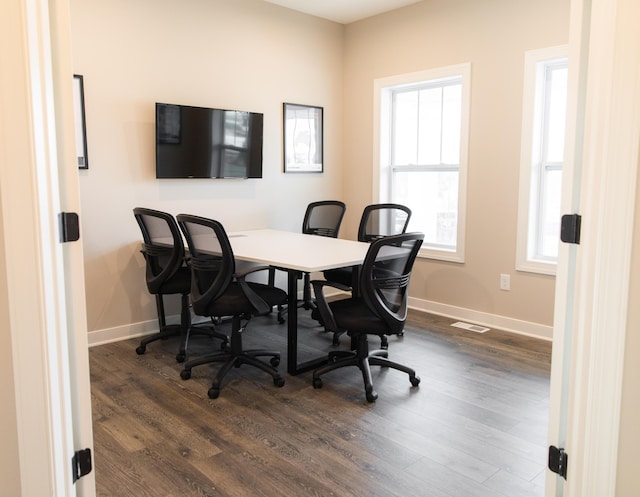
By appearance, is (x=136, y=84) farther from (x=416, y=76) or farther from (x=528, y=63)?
(x=528, y=63)

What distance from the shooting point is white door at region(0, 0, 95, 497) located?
1.38 meters

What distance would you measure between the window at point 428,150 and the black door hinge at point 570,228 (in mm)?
3077

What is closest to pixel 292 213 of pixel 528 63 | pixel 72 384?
pixel 528 63

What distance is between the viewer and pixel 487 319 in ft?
14.8

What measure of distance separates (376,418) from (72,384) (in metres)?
1.65

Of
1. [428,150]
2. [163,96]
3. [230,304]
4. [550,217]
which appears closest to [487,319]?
[550,217]

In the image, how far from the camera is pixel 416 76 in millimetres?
4832

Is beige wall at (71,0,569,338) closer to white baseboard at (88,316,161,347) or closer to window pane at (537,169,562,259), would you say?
white baseboard at (88,316,161,347)

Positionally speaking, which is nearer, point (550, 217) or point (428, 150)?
point (550, 217)

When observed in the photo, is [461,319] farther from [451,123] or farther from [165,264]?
[165,264]

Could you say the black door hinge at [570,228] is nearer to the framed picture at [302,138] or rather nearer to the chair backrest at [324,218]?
the chair backrest at [324,218]

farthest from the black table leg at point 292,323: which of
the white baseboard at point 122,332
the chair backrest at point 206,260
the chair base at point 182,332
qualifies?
the white baseboard at point 122,332

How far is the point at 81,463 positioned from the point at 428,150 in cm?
414

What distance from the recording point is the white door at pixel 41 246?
1.38 meters
